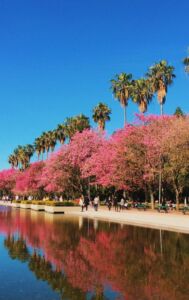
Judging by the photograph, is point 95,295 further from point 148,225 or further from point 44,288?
point 148,225

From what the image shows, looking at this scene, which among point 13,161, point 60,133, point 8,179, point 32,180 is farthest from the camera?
point 13,161

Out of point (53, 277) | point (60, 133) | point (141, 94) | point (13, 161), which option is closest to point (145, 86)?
point (141, 94)

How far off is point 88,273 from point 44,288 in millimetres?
2034

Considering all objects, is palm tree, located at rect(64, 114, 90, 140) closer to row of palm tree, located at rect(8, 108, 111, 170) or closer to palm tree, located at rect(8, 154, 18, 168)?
row of palm tree, located at rect(8, 108, 111, 170)

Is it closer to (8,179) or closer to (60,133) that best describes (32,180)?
(60,133)

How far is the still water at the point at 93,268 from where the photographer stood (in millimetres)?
9906

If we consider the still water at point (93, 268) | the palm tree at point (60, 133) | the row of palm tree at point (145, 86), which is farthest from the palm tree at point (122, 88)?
the still water at point (93, 268)

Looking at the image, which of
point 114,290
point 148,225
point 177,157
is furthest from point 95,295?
point 177,157

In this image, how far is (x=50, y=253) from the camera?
1572cm

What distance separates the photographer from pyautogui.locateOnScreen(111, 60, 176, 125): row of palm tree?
56.7 meters

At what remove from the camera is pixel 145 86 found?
62.2 metres

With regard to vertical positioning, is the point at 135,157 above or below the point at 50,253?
above

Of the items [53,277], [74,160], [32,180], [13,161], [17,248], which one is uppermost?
[13,161]

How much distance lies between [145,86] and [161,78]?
18.0ft
